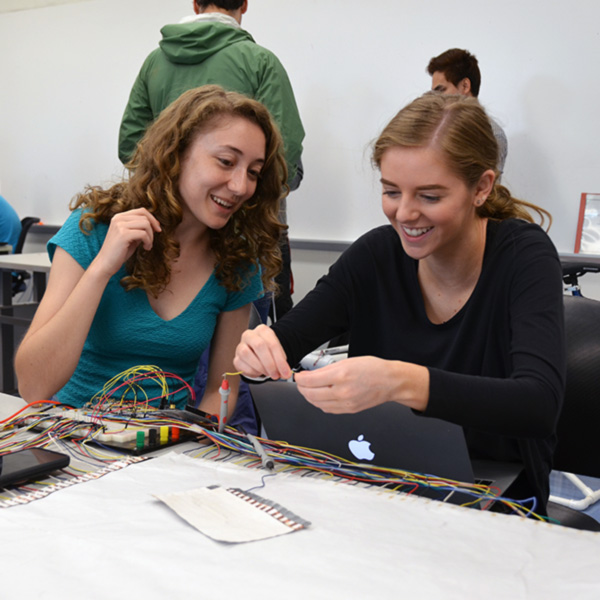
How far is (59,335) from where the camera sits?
1186 millimetres

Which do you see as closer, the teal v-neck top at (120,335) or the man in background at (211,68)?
the teal v-neck top at (120,335)

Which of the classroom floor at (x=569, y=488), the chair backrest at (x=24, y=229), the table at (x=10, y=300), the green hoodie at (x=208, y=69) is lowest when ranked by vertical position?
the classroom floor at (x=569, y=488)

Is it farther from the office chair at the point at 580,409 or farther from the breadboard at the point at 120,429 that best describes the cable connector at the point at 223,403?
the office chair at the point at 580,409

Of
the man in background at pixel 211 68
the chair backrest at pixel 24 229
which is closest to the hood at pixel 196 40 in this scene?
the man in background at pixel 211 68

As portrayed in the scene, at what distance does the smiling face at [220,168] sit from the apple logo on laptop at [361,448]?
62 centimetres

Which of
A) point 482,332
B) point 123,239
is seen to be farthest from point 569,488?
point 123,239

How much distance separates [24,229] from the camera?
13.9 feet

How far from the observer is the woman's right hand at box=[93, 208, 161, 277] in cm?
120

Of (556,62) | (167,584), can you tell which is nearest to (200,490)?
(167,584)

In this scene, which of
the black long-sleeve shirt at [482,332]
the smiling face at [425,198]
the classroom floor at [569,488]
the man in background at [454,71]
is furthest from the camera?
the man in background at [454,71]

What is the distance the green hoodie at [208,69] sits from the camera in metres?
2.26

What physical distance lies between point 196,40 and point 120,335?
1356mm

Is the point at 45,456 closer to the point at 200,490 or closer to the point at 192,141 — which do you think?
the point at 200,490

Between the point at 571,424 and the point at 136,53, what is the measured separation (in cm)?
373
